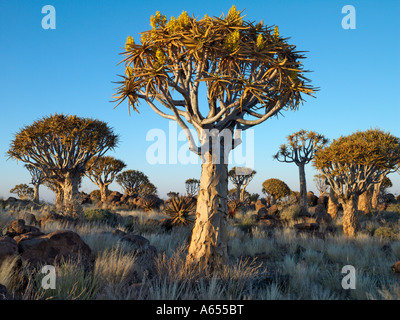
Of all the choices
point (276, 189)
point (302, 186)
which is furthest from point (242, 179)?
point (302, 186)

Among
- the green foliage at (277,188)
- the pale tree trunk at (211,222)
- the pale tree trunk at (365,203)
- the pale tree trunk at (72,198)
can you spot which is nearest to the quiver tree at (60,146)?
the pale tree trunk at (72,198)

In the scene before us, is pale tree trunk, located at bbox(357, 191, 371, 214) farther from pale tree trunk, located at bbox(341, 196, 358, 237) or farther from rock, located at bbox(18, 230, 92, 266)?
rock, located at bbox(18, 230, 92, 266)

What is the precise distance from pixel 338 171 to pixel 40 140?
14843 millimetres

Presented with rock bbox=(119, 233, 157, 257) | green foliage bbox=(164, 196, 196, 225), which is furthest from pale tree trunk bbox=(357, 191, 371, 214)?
rock bbox=(119, 233, 157, 257)

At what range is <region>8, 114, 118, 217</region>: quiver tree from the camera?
597 inches

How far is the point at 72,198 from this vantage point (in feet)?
48.4

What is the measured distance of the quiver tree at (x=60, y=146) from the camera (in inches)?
597

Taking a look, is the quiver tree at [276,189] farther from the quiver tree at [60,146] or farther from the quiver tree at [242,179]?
the quiver tree at [60,146]

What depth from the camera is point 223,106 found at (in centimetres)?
654

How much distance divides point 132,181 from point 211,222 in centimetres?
2982

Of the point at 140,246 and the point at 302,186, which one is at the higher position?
the point at 302,186

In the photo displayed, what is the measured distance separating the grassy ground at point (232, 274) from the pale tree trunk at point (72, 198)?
288 centimetres

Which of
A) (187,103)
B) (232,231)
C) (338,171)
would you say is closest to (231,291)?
(187,103)

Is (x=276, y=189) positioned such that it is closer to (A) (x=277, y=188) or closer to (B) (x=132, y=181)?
(A) (x=277, y=188)
